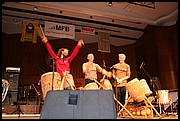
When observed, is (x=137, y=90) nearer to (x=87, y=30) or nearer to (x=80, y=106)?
(x=80, y=106)

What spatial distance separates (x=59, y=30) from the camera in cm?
720

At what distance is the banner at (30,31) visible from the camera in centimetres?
707

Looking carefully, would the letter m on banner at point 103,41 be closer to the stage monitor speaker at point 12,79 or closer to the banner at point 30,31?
the banner at point 30,31

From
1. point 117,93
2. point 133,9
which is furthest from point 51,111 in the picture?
point 133,9

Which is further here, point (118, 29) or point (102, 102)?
point (118, 29)

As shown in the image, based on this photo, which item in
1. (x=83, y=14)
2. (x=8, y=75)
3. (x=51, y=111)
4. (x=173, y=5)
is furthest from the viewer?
(x=83, y=14)

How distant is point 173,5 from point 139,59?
9.86 feet

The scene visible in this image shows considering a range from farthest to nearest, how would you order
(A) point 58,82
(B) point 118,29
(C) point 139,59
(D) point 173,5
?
(C) point 139,59 → (B) point 118,29 → (D) point 173,5 → (A) point 58,82

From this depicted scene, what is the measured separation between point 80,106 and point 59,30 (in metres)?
6.01

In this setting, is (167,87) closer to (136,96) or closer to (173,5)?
(173,5)

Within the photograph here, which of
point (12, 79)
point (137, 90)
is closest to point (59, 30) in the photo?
point (12, 79)

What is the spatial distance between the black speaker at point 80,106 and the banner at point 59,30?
5639 mm

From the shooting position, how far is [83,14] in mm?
7234

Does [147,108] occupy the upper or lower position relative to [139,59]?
lower
